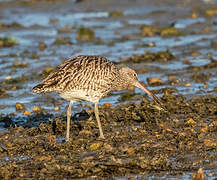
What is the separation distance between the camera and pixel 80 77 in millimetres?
9320

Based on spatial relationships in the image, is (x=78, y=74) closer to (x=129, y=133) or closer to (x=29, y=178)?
(x=129, y=133)

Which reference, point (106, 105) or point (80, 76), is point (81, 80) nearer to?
point (80, 76)

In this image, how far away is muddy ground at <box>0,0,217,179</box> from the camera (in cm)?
803

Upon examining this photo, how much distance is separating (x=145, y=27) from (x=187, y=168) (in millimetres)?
13121

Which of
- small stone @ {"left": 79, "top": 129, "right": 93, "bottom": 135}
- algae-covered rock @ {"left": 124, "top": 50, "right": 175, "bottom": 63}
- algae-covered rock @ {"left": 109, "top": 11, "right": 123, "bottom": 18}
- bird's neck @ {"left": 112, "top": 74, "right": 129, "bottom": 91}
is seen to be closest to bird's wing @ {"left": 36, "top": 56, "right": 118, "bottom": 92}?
bird's neck @ {"left": 112, "top": 74, "right": 129, "bottom": 91}

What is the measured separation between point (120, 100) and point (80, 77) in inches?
131

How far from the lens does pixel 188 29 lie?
2073 centimetres

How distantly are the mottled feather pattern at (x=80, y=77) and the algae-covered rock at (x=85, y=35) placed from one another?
10023mm

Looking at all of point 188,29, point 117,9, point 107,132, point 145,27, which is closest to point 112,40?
point 145,27

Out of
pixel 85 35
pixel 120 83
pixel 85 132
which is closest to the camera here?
pixel 85 132

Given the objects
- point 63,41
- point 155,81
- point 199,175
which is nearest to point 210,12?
point 63,41

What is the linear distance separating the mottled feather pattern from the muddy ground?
89 cm

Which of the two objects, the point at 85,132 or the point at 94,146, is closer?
the point at 94,146

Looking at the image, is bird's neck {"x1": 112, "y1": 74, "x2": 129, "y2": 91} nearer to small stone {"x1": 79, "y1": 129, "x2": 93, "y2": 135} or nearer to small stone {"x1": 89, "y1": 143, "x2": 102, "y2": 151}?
small stone {"x1": 79, "y1": 129, "x2": 93, "y2": 135}
